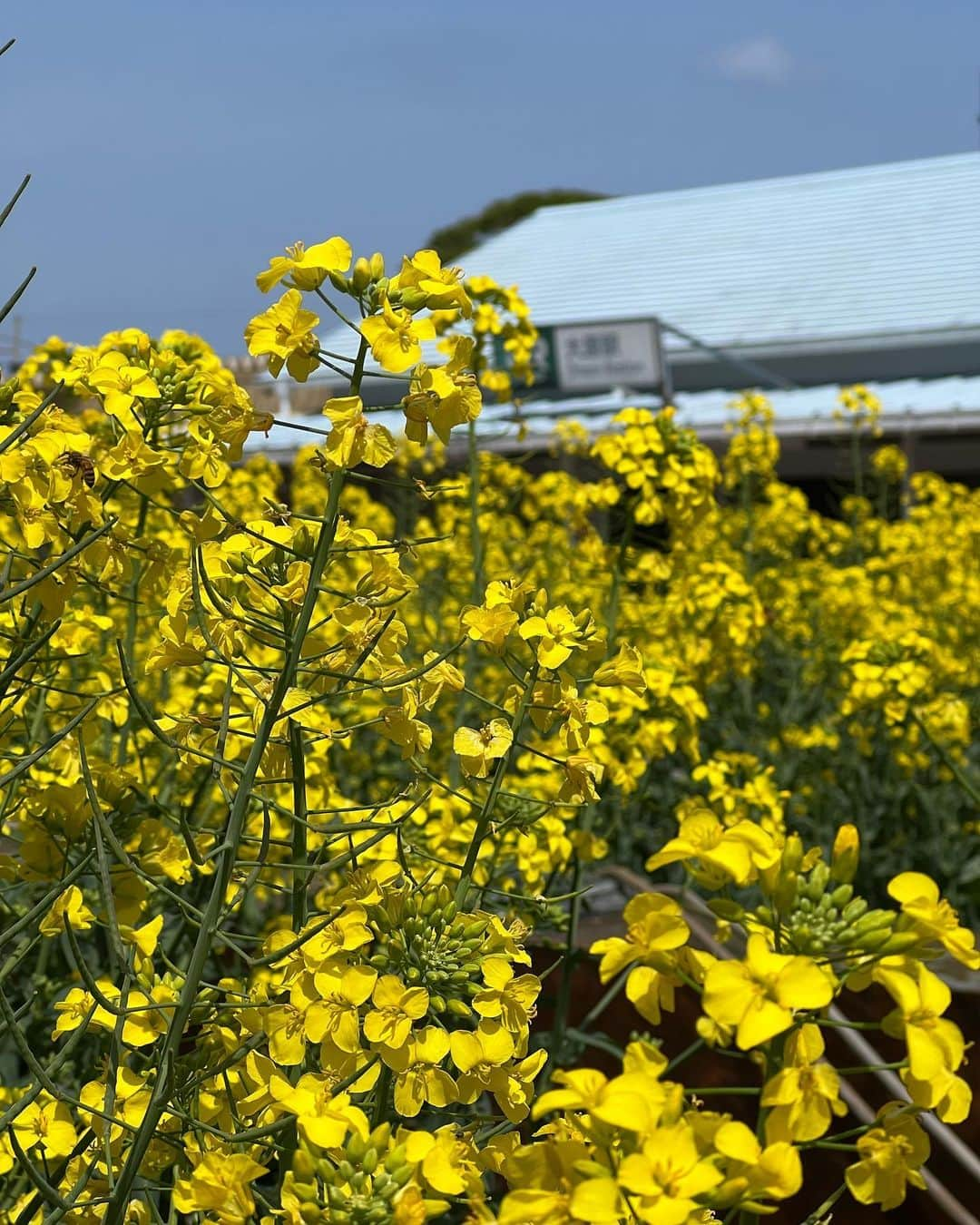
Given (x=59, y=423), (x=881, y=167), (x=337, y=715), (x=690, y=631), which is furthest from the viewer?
(x=881, y=167)

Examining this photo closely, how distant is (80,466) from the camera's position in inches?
54.8

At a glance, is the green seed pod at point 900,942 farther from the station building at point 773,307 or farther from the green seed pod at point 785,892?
the station building at point 773,307

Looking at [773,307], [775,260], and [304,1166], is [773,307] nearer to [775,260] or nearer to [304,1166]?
[775,260]

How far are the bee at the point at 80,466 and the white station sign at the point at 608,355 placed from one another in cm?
1435

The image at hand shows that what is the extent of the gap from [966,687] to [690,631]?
2.58 meters

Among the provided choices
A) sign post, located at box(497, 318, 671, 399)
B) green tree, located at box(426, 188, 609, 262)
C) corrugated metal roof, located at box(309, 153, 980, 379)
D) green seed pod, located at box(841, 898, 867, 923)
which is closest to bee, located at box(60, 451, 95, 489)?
green seed pod, located at box(841, 898, 867, 923)

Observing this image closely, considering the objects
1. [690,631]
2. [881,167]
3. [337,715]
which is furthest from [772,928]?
[881,167]

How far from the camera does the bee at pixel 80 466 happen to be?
1370 millimetres

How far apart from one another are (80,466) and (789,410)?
15.7 m

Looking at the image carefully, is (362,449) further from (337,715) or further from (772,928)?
(337,715)

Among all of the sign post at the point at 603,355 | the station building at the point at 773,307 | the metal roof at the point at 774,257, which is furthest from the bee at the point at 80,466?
the metal roof at the point at 774,257

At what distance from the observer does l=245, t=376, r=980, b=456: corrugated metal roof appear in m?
15.5

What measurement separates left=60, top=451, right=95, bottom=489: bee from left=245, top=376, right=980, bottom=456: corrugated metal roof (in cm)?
1317

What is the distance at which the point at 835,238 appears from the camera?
2122 centimetres
